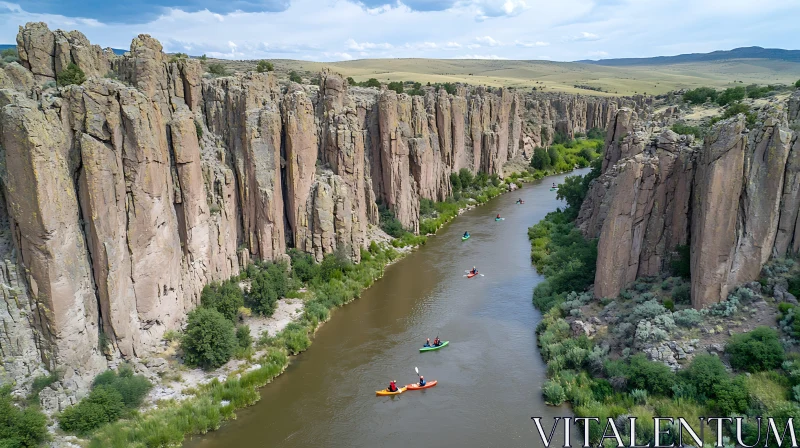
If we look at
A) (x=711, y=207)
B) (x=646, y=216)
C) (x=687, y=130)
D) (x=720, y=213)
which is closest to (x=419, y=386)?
(x=646, y=216)

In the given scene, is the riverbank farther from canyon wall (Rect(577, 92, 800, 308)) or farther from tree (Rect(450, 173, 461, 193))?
tree (Rect(450, 173, 461, 193))

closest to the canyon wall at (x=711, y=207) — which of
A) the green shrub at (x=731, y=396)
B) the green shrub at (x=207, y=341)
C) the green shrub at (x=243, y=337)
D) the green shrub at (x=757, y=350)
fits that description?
the green shrub at (x=757, y=350)

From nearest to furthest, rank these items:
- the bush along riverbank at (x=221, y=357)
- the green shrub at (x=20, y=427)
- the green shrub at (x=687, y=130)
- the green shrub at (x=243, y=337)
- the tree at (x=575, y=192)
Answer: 1. the green shrub at (x=20, y=427)
2. the bush along riverbank at (x=221, y=357)
3. the green shrub at (x=243, y=337)
4. the green shrub at (x=687, y=130)
5. the tree at (x=575, y=192)

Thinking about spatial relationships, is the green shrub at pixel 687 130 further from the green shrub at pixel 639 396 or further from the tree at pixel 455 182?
the tree at pixel 455 182

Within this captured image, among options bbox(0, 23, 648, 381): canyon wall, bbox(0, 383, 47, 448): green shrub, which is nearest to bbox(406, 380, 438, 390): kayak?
bbox(0, 23, 648, 381): canyon wall

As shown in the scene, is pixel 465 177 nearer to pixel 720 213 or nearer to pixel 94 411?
pixel 720 213
